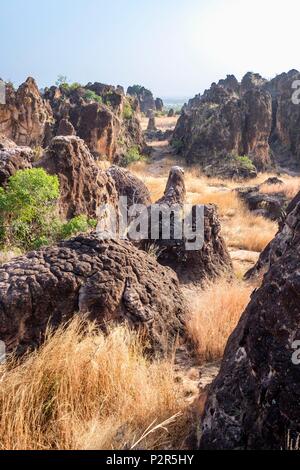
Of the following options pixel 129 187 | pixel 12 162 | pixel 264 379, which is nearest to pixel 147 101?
pixel 129 187

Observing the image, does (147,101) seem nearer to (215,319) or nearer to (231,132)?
(231,132)

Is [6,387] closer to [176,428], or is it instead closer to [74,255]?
[176,428]

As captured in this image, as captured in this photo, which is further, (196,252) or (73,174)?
(73,174)

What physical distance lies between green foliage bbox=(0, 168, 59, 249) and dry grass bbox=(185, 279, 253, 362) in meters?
2.39

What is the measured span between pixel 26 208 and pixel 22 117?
1743 centimetres

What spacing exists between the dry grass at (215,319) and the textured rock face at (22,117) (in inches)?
736

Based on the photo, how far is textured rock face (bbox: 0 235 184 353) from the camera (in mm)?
3719

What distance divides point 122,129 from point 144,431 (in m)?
29.4

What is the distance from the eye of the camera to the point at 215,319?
4.54 meters

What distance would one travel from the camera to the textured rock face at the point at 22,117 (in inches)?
869

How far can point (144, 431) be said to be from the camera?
101 inches

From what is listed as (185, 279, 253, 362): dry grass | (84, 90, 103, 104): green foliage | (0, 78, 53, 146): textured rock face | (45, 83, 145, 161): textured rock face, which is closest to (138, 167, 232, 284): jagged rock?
(185, 279, 253, 362): dry grass

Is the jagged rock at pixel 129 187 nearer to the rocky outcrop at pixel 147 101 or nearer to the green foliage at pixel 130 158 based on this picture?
the green foliage at pixel 130 158
